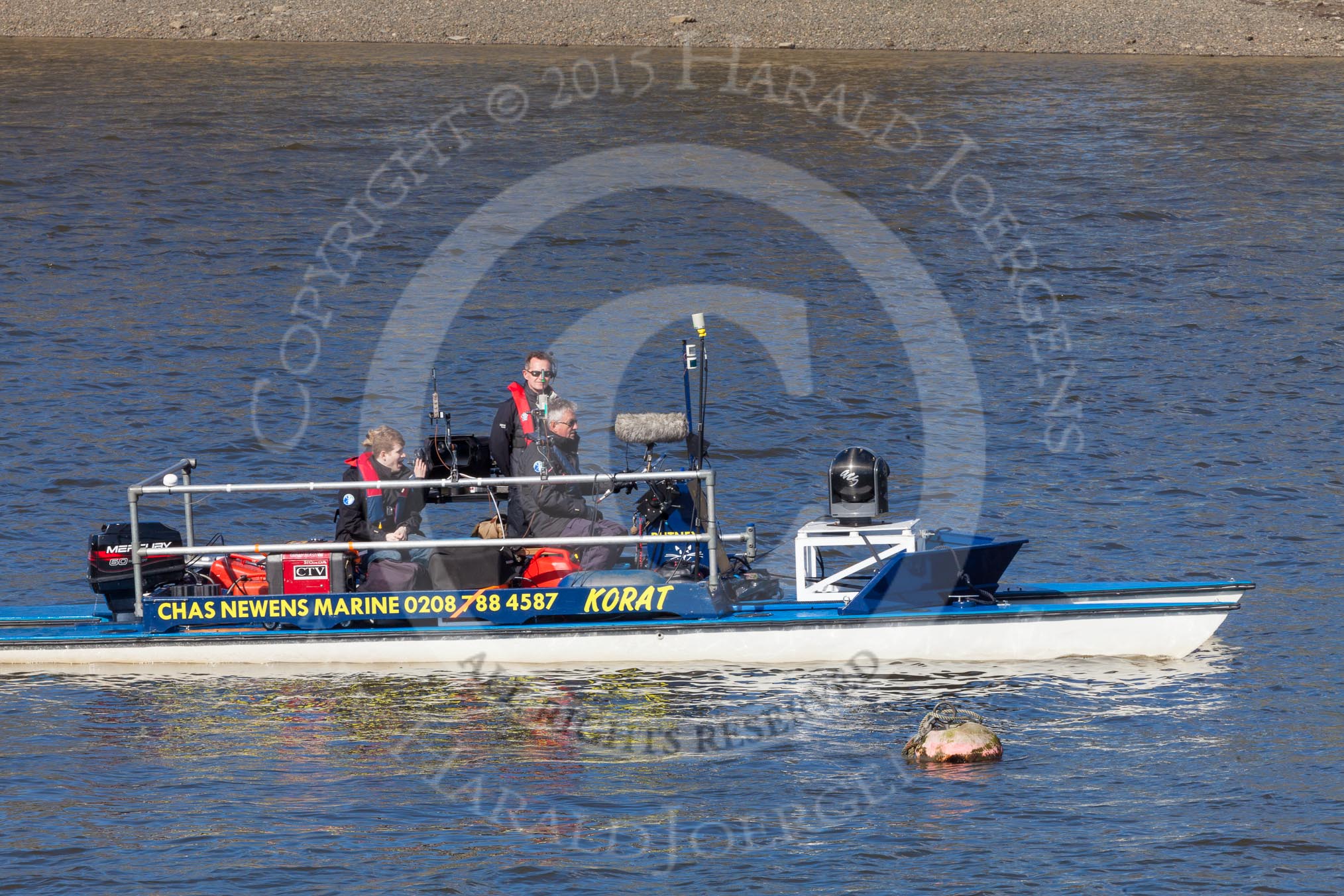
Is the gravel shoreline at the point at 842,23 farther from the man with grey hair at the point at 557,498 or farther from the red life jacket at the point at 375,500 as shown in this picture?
the red life jacket at the point at 375,500

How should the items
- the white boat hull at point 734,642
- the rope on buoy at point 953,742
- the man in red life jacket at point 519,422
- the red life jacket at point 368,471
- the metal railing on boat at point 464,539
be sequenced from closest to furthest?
the rope on buoy at point 953,742
the metal railing on boat at point 464,539
the white boat hull at point 734,642
the red life jacket at point 368,471
the man in red life jacket at point 519,422

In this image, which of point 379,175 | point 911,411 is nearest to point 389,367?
point 911,411

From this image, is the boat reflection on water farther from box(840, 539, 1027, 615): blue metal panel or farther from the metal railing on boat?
the metal railing on boat

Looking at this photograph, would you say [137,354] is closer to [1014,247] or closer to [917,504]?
[917,504]

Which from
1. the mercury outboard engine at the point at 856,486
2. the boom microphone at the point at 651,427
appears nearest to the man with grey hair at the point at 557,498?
the boom microphone at the point at 651,427

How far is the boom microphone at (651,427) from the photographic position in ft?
36.2

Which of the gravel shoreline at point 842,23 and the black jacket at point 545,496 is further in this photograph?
the gravel shoreline at point 842,23

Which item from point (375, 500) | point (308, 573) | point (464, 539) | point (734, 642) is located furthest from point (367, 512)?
point (734, 642)

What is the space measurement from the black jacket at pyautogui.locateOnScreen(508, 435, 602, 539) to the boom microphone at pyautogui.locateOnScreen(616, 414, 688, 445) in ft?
1.69

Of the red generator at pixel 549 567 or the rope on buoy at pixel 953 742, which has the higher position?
the red generator at pixel 549 567

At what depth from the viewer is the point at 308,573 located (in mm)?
11188

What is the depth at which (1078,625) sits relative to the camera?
11.0m

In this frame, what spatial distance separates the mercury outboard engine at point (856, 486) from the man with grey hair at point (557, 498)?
4.62ft

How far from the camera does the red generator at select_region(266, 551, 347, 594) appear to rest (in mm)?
11164
